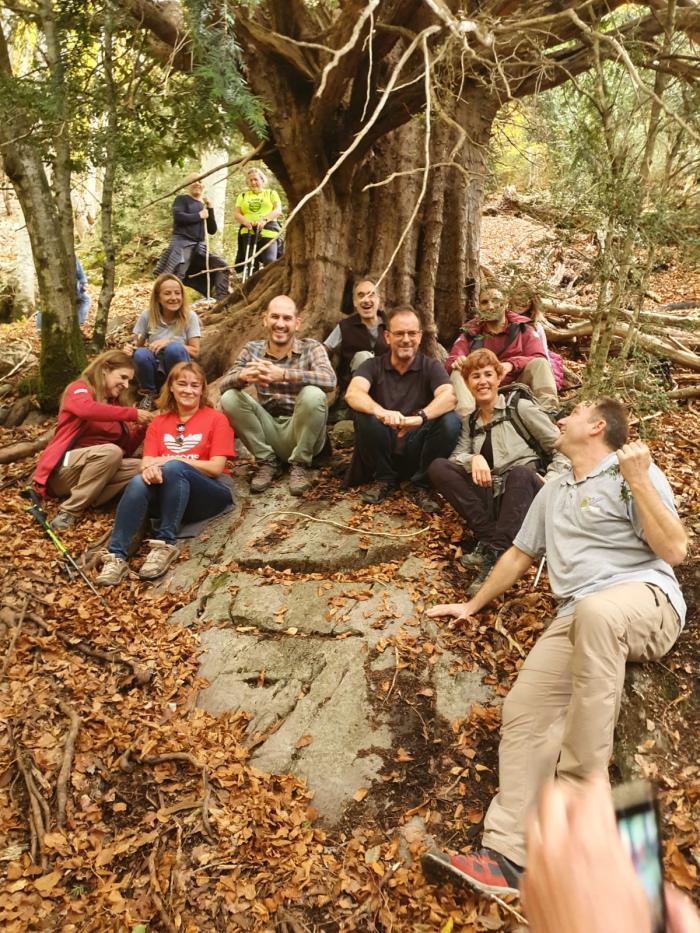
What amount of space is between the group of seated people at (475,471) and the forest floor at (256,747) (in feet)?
0.91

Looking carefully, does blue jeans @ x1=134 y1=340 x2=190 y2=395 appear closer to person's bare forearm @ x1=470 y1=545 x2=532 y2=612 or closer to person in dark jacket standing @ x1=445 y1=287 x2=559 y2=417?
person in dark jacket standing @ x1=445 y1=287 x2=559 y2=417

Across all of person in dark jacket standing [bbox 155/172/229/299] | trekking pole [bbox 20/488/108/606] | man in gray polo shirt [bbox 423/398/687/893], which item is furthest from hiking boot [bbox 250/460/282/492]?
person in dark jacket standing [bbox 155/172/229/299]

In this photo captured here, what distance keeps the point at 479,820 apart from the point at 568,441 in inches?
80.1

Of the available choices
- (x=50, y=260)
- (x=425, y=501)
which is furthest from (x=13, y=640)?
(x=50, y=260)

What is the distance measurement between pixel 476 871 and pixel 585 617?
1.20m

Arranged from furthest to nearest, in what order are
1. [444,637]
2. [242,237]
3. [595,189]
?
[242,237] → [595,189] → [444,637]

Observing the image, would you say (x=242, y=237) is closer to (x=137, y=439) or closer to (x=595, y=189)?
(x=137, y=439)

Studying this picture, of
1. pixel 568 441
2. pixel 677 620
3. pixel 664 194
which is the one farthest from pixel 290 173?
pixel 677 620

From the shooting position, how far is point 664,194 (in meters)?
4.60

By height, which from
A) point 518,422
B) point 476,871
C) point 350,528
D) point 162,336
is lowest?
point 476,871

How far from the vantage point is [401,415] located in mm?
4871

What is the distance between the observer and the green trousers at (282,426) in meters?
5.29

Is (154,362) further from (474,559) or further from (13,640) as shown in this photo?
(474,559)

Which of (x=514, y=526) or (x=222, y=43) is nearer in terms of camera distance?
(x=222, y=43)
